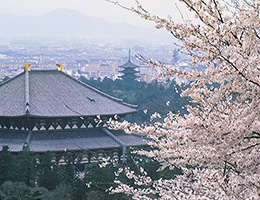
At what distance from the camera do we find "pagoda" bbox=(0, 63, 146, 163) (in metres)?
19.1

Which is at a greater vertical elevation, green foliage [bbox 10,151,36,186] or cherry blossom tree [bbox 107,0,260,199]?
cherry blossom tree [bbox 107,0,260,199]

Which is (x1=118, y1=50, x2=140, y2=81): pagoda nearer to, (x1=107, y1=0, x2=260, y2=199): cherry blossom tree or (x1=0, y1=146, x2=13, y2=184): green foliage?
(x1=0, y1=146, x2=13, y2=184): green foliage

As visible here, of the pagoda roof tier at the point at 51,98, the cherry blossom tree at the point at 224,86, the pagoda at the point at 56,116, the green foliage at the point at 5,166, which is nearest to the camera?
the cherry blossom tree at the point at 224,86

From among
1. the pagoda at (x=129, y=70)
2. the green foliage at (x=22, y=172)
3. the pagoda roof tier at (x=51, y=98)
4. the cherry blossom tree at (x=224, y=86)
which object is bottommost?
the pagoda at (x=129, y=70)

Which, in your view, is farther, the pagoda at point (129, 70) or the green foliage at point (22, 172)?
the pagoda at point (129, 70)

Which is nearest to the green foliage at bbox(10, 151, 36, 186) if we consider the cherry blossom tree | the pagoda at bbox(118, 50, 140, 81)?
the cherry blossom tree

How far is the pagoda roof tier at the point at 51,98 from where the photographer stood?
65.9 ft

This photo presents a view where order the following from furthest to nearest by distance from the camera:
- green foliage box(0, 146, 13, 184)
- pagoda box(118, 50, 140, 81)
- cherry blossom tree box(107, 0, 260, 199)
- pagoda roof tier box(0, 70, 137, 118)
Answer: pagoda box(118, 50, 140, 81), pagoda roof tier box(0, 70, 137, 118), green foliage box(0, 146, 13, 184), cherry blossom tree box(107, 0, 260, 199)

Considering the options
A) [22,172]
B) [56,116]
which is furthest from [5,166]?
[56,116]

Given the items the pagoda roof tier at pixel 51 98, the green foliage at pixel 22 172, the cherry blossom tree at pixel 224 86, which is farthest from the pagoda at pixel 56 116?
the cherry blossom tree at pixel 224 86

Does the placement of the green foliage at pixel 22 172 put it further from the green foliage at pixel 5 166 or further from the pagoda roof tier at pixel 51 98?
the pagoda roof tier at pixel 51 98

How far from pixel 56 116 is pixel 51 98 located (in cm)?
201

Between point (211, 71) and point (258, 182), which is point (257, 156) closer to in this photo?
point (258, 182)

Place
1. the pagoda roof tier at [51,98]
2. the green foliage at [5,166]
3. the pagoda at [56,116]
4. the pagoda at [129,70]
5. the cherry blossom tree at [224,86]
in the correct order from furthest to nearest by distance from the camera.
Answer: the pagoda at [129,70] → the pagoda roof tier at [51,98] → the pagoda at [56,116] → the green foliage at [5,166] → the cherry blossom tree at [224,86]
